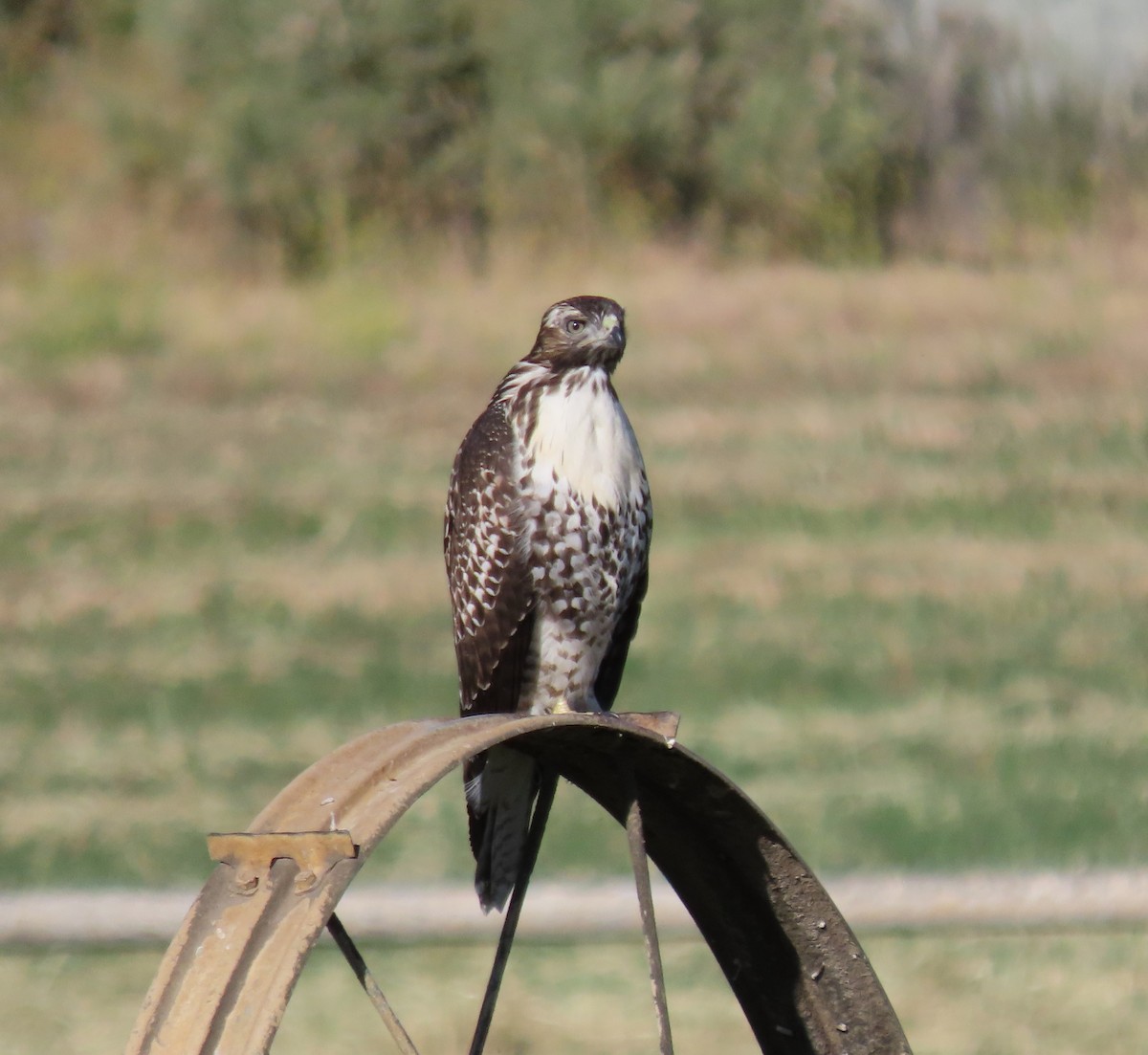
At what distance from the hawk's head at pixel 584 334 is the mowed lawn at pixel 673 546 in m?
3.66

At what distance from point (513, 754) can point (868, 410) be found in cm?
835

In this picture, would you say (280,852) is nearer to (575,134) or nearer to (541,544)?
(541,544)

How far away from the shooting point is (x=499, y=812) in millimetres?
3113

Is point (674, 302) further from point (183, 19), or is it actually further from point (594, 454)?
point (594, 454)

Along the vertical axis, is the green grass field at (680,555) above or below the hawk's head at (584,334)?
below

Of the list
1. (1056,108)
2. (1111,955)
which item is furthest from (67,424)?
(1111,955)

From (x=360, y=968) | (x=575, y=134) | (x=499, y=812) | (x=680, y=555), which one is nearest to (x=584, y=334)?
(x=499, y=812)

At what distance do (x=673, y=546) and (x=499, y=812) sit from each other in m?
7.16

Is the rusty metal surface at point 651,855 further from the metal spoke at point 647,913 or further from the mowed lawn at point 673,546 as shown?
the mowed lawn at point 673,546

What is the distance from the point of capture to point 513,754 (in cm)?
309

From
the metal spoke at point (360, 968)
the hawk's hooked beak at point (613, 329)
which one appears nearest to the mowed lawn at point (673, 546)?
the hawk's hooked beak at point (613, 329)

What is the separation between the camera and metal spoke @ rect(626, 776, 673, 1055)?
259 centimetres

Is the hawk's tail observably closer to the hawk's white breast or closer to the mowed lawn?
the hawk's white breast

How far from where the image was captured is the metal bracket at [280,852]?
7.09 feet
